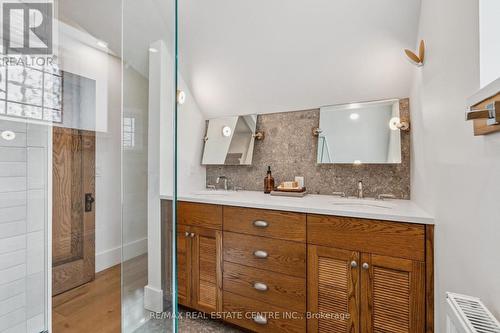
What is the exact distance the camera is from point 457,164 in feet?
2.84

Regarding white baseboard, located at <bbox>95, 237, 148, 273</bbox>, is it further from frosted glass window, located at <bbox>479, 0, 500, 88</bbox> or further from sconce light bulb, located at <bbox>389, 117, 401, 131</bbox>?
sconce light bulb, located at <bbox>389, 117, 401, 131</bbox>

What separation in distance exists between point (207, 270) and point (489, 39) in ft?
6.28

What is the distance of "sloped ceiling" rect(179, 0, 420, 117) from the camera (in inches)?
61.3

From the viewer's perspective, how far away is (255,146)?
238cm

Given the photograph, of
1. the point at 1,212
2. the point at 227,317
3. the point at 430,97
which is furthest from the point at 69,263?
the point at 430,97

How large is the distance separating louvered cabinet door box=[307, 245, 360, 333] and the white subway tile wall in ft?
5.33

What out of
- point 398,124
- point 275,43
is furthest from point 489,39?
point 275,43

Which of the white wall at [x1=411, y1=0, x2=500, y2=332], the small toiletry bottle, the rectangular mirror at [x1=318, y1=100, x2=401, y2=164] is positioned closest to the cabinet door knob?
the small toiletry bottle

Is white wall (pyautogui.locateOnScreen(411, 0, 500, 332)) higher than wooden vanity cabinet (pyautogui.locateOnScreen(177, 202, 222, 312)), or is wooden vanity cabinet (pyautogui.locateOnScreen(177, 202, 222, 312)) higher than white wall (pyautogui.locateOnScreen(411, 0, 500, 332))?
white wall (pyautogui.locateOnScreen(411, 0, 500, 332))

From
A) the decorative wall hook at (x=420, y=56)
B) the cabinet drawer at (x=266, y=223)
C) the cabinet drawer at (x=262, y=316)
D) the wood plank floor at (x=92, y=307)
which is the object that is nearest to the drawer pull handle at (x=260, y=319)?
the cabinet drawer at (x=262, y=316)

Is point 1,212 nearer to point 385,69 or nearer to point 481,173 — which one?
point 481,173

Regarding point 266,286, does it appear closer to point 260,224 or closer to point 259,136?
point 260,224

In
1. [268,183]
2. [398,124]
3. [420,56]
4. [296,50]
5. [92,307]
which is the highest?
[296,50]

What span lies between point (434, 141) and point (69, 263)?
7.17ft
